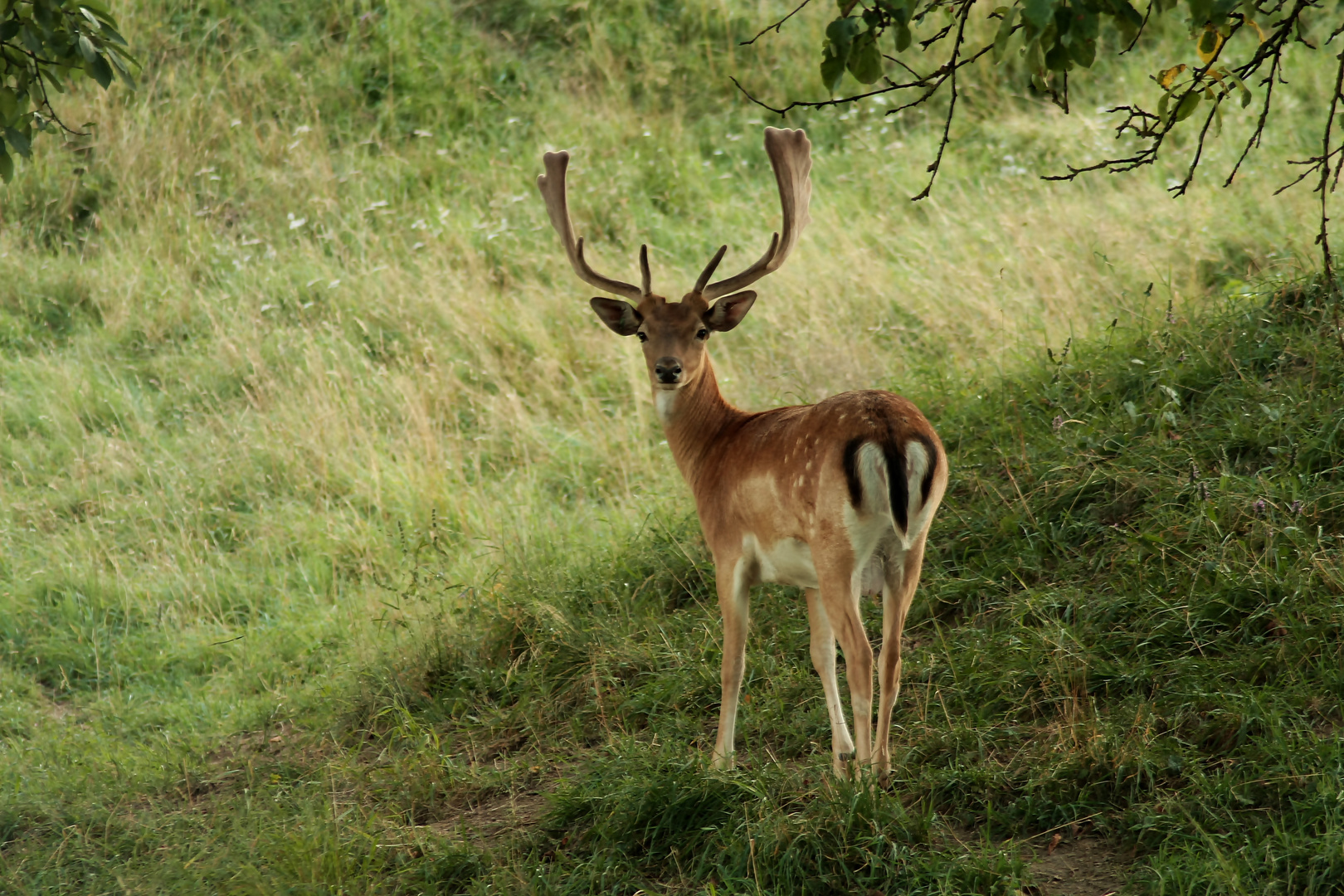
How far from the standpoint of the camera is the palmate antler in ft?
15.3

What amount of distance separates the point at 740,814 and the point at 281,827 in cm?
151

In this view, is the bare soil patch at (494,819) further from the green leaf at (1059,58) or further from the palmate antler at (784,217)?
the green leaf at (1059,58)

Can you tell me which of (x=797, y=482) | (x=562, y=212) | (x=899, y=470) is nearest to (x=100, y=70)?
(x=562, y=212)

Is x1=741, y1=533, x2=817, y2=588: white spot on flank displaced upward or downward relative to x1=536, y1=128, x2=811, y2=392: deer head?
downward

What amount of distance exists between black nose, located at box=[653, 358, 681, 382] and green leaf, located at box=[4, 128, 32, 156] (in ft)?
6.94

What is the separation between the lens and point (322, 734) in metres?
5.19

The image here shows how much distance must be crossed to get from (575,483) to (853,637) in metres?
3.35

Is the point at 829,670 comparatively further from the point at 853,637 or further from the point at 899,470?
the point at 899,470

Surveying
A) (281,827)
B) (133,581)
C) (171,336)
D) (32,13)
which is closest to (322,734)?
(281,827)

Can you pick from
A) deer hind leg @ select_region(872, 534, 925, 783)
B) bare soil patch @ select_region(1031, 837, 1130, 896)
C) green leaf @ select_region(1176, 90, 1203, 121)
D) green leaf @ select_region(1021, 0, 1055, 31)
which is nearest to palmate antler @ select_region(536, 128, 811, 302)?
deer hind leg @ select_region(872, 534, 925, 783)

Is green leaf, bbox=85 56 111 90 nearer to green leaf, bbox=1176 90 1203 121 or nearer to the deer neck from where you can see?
the deer neck

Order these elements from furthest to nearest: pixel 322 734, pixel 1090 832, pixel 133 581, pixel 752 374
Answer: pixel 752 374, pixel 133 581, pixel 322 734, pixel 1090 832

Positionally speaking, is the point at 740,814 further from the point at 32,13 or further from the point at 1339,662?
the point at 32,13

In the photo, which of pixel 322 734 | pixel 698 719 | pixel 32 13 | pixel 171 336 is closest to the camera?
pixel 32 13
